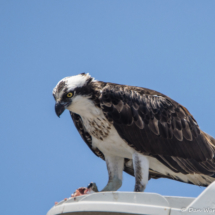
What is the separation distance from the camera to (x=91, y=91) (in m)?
6.85

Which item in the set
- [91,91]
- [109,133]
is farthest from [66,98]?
[109,133]

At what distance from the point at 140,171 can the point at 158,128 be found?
861 millimetres

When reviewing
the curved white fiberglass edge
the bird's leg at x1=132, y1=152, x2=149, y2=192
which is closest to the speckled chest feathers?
the bird's leg at x1=132, y1=152, x2=149, y2=192

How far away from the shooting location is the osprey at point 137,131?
22.0 feet

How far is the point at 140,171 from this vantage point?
22.0 feet

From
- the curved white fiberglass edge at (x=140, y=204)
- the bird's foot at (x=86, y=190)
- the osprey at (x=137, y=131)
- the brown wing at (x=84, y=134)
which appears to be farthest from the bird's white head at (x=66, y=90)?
the curved white fiberglass edge at (x=140, y=204)

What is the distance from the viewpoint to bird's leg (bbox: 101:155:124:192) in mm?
7313

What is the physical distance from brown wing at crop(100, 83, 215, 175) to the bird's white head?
1.45 feet

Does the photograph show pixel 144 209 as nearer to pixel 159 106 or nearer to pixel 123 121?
pixel 123 121

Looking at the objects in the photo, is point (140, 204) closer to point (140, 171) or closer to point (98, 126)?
point (140, 171)

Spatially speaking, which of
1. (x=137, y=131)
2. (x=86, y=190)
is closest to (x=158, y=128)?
(x=137, y=131)

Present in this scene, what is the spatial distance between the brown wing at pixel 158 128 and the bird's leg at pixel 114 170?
0.76 metres

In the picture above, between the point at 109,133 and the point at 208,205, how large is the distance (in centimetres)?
311

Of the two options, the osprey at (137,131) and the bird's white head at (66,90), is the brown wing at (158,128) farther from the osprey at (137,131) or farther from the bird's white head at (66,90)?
the bird's white head at (66,90)
